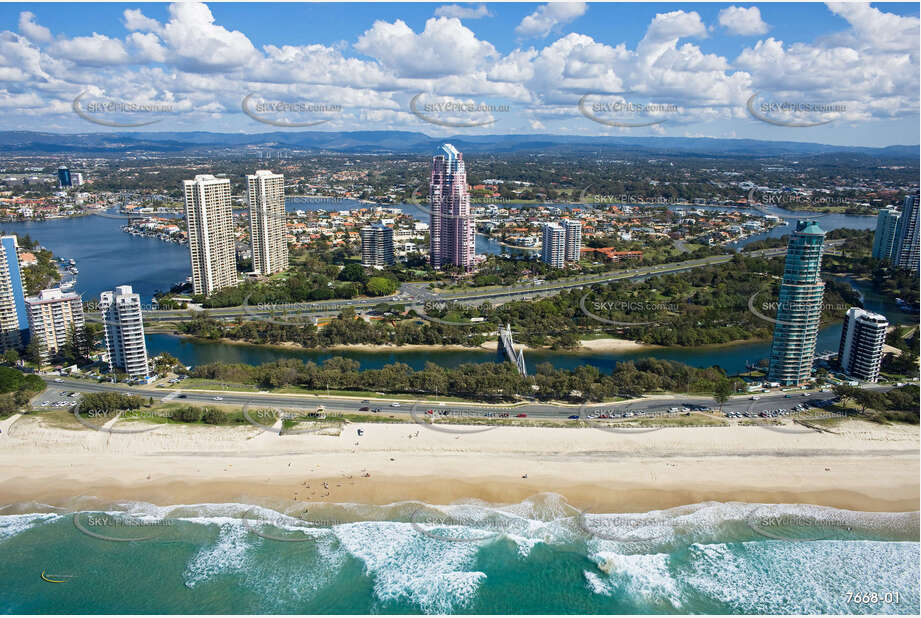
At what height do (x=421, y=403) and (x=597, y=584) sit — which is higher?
(x=421, y=403)

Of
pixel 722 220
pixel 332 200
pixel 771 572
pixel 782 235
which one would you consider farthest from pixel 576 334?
pixel 332 200

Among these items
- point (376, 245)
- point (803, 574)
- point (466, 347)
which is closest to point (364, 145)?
point (376, 245)

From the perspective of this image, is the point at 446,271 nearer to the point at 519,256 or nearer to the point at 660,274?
the point at 519,256

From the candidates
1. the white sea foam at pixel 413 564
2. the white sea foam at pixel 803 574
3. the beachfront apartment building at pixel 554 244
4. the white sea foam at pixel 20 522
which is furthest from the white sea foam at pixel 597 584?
the beachfront apartment building at pixel 554 244

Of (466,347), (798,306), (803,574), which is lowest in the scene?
(803,574)

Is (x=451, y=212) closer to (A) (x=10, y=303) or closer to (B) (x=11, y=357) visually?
(A) (x=10, y=303)
